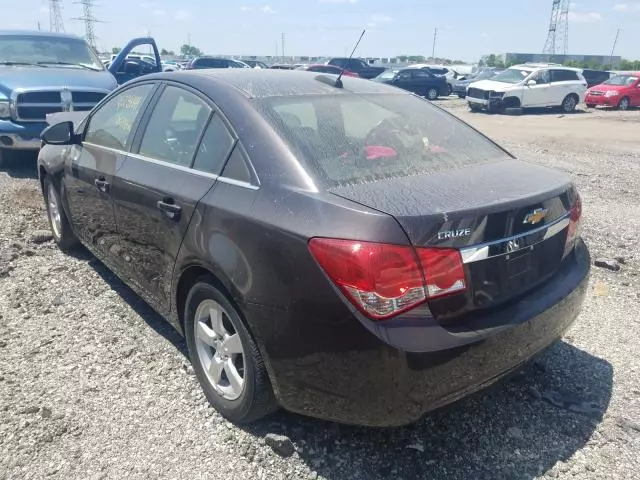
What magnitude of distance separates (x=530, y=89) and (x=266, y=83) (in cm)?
2082

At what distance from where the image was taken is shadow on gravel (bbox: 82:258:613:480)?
241cm

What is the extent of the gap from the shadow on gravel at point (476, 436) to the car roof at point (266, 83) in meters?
1.72

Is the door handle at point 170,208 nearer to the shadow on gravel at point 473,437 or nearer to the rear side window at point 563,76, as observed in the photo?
the shadow on gravel at point 473,437

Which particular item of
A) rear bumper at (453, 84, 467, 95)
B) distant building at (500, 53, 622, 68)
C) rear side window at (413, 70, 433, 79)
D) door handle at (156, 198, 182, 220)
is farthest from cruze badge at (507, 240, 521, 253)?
distant building at (500, 53, 622, 68)

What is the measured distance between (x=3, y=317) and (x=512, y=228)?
3.43 meters

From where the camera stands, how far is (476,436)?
8.60ft

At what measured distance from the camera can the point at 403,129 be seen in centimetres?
293

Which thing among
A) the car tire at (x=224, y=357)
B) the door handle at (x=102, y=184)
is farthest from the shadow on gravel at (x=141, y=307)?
the door handle at (x=102, y=184)

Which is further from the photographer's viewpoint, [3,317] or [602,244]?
[602,244]

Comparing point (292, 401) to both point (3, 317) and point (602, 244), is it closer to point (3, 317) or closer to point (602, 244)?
point (3, 317)

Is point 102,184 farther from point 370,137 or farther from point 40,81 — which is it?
point 40,81

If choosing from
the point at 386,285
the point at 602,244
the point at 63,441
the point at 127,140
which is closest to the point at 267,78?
the point at 127,140

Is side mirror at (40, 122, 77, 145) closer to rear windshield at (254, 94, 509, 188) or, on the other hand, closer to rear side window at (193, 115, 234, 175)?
rear side window at (193, 115, 234, 175)

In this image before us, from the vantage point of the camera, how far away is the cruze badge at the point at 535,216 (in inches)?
89.3
